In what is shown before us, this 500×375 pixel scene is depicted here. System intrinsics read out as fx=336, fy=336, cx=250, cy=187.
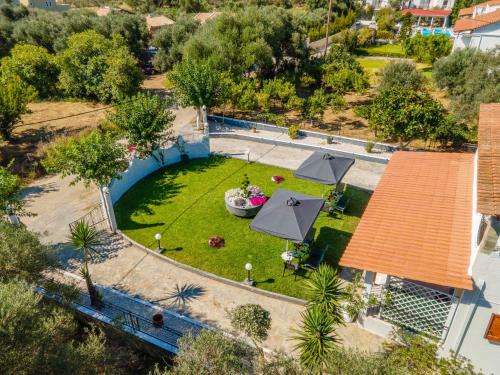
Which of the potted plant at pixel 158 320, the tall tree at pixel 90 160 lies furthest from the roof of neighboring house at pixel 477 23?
the potted plant at pixel 158 320

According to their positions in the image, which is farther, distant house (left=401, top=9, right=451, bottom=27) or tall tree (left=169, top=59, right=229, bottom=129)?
distant house (left=401, top=9, right=451, bottom=27)

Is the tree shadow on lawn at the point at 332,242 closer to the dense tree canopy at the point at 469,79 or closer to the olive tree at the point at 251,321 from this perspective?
the olive tree at the point at 251,321

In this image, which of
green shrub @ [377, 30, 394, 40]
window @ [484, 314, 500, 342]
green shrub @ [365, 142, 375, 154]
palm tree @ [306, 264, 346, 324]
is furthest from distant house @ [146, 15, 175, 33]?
window @ [484, 314, 500, 342]

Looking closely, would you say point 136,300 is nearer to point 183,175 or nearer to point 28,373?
point 28,373

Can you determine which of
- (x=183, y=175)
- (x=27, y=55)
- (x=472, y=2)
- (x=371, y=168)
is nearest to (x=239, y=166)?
(x=183, y=175)

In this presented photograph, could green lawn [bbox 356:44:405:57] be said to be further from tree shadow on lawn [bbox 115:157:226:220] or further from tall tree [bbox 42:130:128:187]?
tall tree [bbox 42:130:128:187]

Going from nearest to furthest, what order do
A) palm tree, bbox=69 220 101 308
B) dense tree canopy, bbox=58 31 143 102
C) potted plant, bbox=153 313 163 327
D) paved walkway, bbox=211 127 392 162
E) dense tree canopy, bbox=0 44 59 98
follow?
potted plant, bbox=153 313 163 327 < palm tree, bbox=69 220 101 308 < paved walkway, bbox=211 127 392 162 < dense tree canopy, bbox=58 31 143 102 < dense tree canopy, bbox=0 44 59 98
